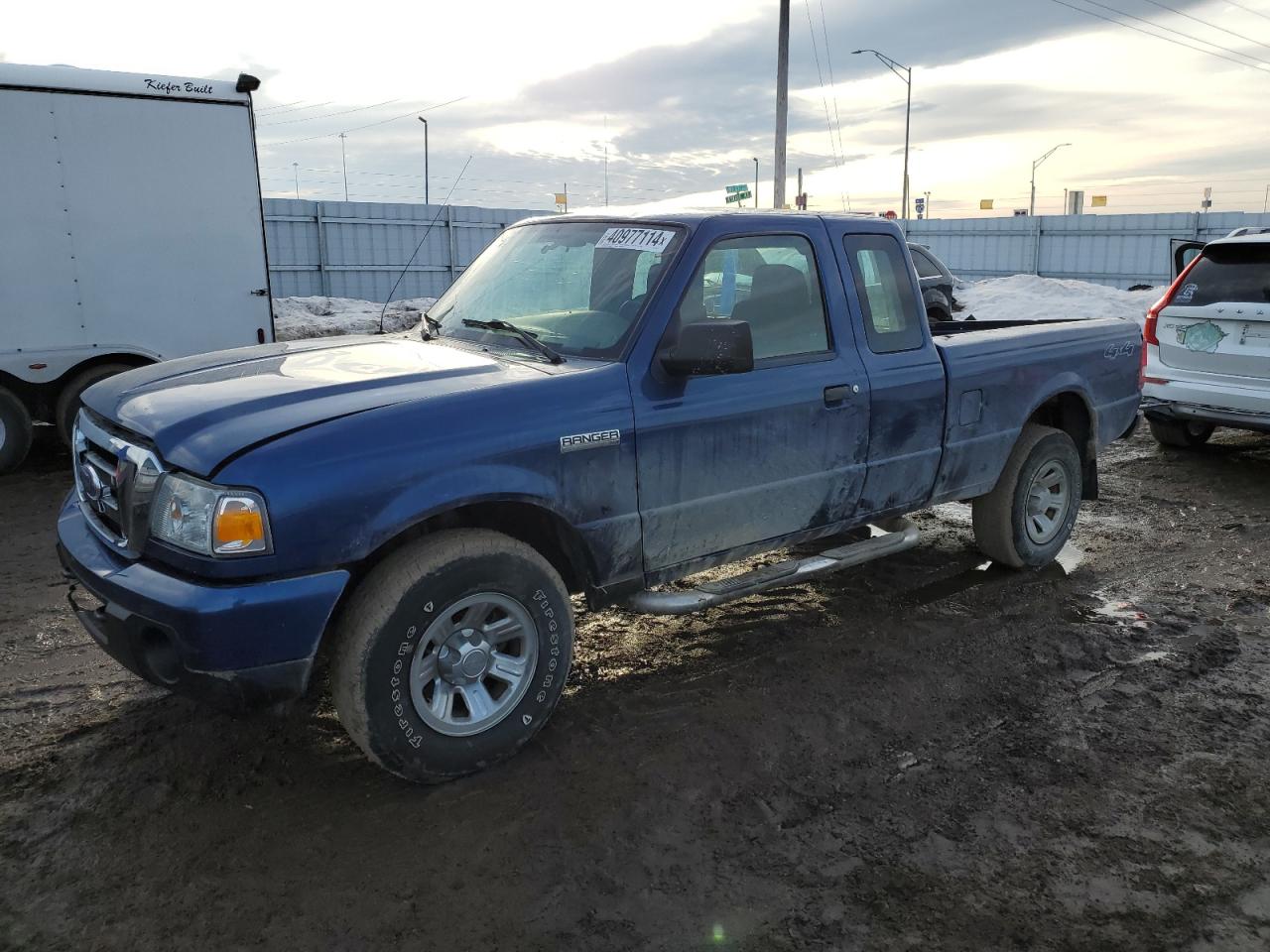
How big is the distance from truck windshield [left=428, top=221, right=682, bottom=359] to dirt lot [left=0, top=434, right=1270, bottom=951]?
5.11 feet

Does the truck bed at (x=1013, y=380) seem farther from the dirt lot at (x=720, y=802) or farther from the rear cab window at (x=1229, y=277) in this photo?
the rear cab window at (x=1229, y=277)

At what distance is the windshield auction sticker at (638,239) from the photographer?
407cm

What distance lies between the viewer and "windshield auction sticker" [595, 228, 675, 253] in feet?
13.3

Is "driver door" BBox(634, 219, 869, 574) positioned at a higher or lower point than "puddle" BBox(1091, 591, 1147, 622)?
higher

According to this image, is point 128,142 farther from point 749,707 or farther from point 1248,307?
point 1248,307

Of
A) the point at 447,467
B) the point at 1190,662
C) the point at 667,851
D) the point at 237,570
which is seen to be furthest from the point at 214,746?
the point at 1190,662

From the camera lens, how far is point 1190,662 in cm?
461

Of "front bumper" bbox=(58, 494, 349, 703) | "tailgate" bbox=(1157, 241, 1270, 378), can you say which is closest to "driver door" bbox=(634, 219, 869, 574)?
"front bumper" bbox=(58, 494, 349, 703)

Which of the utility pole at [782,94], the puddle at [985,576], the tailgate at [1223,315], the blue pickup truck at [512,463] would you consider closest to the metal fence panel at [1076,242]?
the utility pole at [782,94]

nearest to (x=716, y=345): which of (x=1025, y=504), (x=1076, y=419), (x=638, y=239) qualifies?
(x=638, y=239)

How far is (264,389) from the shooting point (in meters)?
3.49

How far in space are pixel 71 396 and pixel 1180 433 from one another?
10134mm

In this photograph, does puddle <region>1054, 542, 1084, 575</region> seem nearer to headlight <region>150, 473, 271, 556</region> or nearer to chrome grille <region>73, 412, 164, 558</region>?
headlight <region>150, 473, 271, 556</region>

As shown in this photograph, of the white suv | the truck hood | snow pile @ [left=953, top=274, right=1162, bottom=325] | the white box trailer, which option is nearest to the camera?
the truck hood
